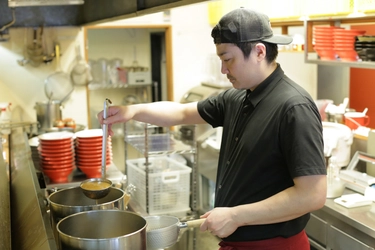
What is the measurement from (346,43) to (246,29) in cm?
208

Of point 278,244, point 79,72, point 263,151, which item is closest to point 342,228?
point 278,244

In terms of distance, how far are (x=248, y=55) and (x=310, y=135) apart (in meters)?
0.37

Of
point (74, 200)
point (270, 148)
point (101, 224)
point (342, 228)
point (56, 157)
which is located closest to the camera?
point (101, 224)

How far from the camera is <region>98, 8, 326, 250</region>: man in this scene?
5.52 ft

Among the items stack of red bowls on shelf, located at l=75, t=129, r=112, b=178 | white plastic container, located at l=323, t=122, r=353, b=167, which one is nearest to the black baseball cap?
stack of red bowls on shelf, located at l=75, t=129, r=112, b=178

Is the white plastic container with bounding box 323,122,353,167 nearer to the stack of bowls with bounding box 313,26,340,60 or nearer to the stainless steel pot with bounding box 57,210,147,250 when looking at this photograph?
the stack of bowls with bounding box 313,26,340,60

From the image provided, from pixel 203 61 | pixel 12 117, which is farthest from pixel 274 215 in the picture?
pixel 203 61

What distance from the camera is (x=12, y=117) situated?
5.03 metres

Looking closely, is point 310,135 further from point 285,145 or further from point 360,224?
point 360,224

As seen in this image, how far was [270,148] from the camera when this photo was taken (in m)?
1.78

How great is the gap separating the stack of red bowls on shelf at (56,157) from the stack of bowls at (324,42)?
2064mm

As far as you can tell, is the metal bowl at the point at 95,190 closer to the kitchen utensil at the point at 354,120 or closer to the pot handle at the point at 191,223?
the pot handle at the point at 191,223

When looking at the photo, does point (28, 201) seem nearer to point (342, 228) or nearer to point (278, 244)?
point (278, 244)

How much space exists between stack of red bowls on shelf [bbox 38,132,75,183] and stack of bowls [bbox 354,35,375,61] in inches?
80.9
